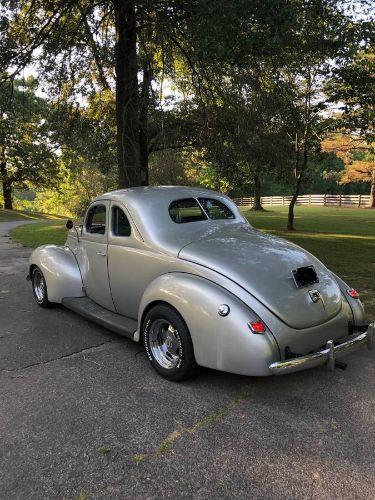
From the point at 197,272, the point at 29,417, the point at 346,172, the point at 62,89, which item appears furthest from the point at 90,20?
the point at 346,172

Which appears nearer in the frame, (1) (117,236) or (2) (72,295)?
(1) (117,236)

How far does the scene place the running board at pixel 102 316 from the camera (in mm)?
4375

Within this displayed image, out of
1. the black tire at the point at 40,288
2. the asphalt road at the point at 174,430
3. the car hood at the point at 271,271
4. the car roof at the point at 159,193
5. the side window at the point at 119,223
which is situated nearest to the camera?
the asphalt road at the point at 174,430

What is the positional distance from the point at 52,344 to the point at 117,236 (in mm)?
1452

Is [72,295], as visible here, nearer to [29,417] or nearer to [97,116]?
[29,417]

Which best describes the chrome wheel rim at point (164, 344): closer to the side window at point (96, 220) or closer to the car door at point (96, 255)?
the car door at point (96, 255)

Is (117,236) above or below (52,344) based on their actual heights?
above

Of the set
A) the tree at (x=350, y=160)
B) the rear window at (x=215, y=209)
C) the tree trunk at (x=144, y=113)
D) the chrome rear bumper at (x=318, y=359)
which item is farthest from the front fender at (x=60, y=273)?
the tree at (x=350, y=160)

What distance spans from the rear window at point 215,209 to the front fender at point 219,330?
1.47m

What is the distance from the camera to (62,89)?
1142cm

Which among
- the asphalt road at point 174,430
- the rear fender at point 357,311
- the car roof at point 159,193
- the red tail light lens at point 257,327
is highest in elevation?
the car roof at point 159,193

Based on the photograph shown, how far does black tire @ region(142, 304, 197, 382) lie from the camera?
3.64 m

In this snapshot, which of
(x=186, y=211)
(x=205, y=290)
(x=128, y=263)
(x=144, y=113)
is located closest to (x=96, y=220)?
(x=128, y=263)

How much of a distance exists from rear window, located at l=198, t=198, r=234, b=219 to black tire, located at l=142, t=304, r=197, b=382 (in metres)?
1.60
